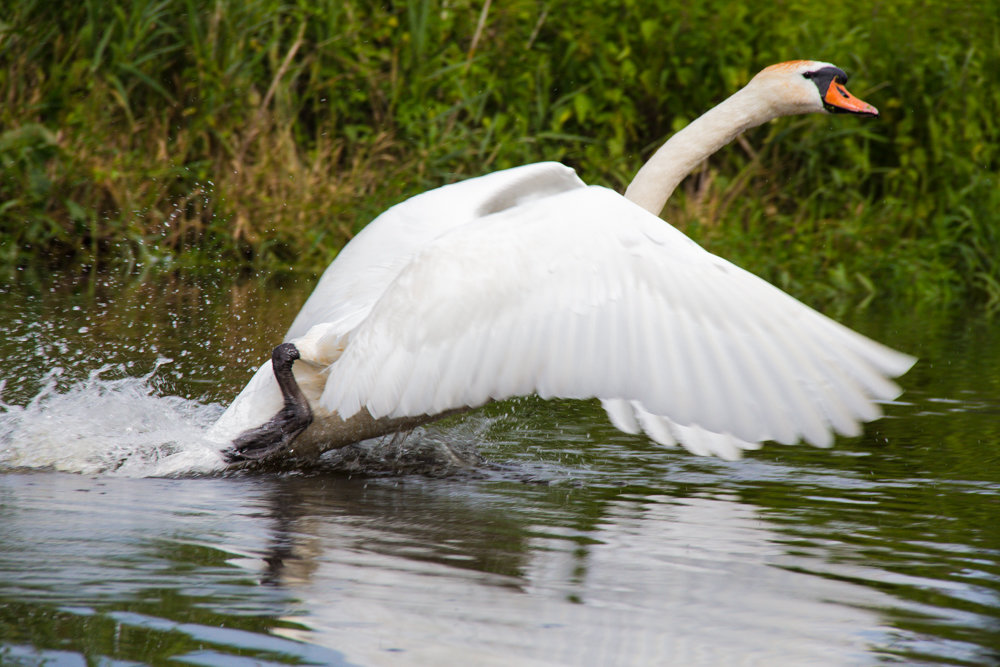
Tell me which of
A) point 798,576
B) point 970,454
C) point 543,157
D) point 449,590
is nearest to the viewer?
point 449,590

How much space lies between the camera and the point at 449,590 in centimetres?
254

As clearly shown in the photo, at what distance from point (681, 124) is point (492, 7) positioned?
5.69ft

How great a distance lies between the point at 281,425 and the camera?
152 inches

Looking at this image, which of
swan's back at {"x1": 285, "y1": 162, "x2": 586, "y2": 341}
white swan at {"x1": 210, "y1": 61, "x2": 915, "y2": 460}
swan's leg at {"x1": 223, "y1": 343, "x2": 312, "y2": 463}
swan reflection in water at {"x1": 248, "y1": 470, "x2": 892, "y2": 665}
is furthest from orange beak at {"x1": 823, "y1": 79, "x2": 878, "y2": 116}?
swan's leg at {"x1": 223, "y1": 343, "x2": 312, "y2": 463}

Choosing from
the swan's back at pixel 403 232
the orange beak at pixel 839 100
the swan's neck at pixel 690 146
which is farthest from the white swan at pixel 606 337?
the orange beak at pixel 839 100

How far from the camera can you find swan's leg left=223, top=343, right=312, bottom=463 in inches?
151

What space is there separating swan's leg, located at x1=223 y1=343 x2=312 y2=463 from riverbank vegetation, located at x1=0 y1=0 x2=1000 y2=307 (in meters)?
4.36

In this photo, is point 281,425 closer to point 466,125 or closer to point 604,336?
point 604,336

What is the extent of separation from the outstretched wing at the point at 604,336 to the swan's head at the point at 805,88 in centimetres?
186

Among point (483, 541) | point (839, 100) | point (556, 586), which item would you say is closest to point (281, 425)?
point (483, 541)

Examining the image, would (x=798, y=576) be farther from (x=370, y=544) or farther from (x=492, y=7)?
(x=492, y=7)

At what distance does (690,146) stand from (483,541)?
214cm

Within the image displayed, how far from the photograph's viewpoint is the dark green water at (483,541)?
2.29m

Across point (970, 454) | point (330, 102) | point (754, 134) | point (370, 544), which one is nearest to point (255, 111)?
point (330, 102)
